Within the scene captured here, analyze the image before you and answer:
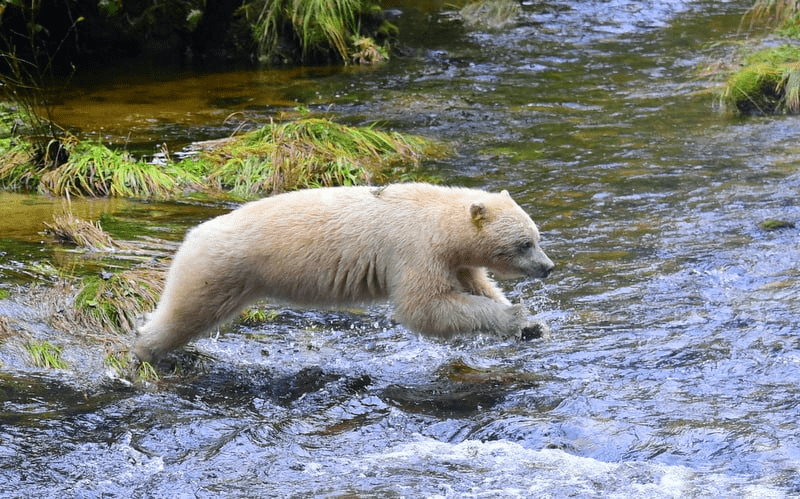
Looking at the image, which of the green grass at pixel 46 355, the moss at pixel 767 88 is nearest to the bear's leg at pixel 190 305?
the green grass at pixel 46 355

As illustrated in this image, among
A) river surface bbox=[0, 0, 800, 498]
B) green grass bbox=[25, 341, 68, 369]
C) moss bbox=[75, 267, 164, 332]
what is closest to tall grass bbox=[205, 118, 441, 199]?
river surface bbox=[0, 0, 800, 498]

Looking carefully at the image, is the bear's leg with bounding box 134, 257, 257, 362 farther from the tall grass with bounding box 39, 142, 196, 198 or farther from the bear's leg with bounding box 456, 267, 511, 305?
the tall grass with bounding box 39, 142, 196, 198

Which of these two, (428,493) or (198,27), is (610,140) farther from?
(198,27)

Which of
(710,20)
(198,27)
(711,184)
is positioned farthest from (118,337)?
(710,20)

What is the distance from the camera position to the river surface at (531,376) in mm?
5551

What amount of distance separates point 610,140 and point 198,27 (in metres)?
10.1

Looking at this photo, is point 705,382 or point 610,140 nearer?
point 705,382

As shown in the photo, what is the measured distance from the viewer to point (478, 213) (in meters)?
6.90

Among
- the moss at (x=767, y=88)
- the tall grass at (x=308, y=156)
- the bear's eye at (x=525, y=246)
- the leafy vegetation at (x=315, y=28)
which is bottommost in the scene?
the tall grass at (x=308, y=156)

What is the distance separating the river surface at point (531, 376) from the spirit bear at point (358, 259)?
18.0 inches

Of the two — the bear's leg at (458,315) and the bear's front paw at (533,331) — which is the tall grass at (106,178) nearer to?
Result: the bear's leg at (458,315)

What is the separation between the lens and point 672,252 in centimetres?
917

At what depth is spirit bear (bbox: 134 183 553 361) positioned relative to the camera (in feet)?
22.4

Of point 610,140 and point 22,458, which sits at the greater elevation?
point 610,140
